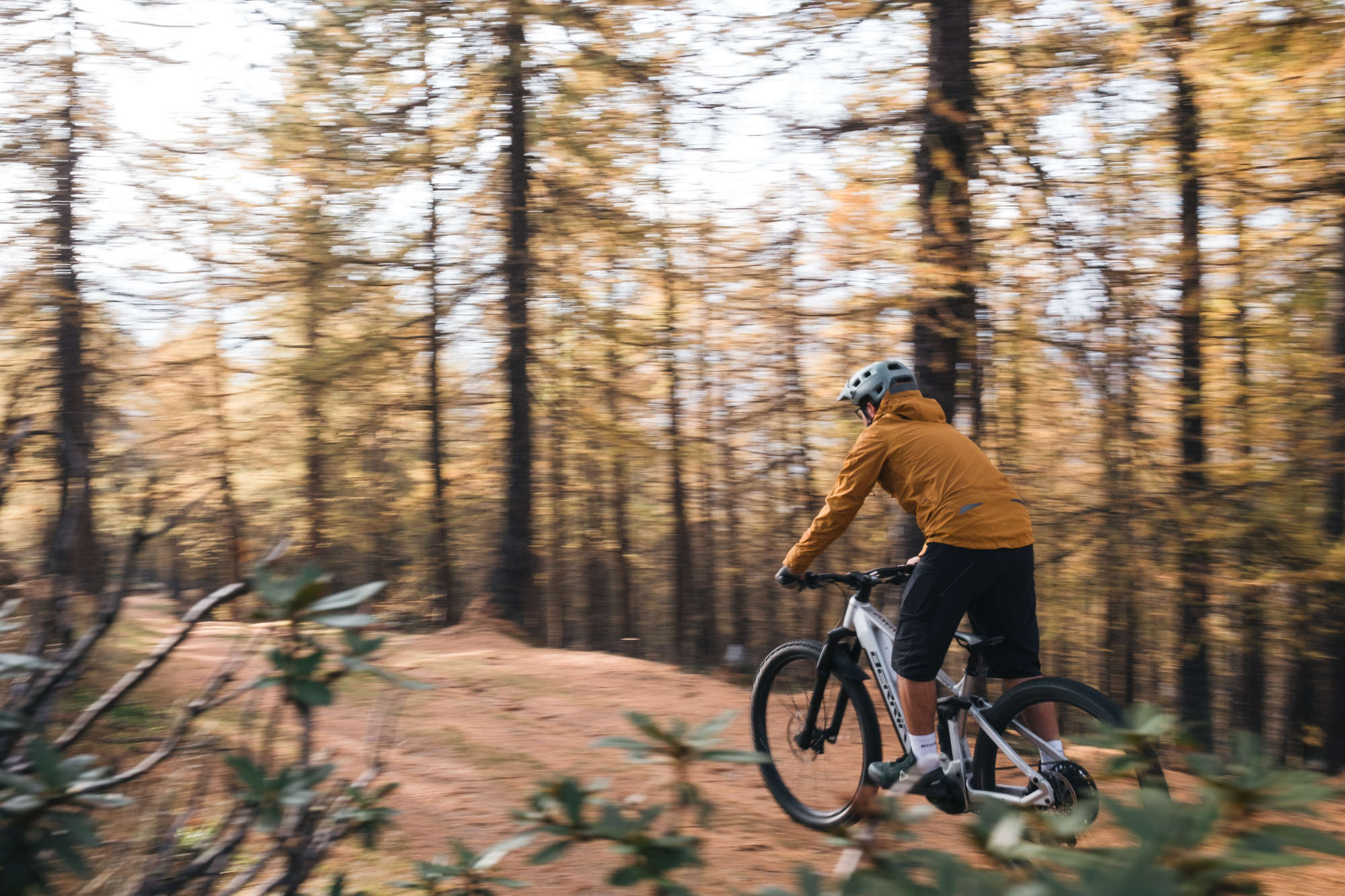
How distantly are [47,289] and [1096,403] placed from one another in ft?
37.0

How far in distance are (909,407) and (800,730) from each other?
194cm

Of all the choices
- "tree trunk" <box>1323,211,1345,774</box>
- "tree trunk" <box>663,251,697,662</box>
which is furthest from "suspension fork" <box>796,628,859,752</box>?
"tree trunk" <box>663,251,697,662</box>

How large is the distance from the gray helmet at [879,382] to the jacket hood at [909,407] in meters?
0.04

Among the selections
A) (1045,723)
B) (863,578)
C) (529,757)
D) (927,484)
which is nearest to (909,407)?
(927,484)

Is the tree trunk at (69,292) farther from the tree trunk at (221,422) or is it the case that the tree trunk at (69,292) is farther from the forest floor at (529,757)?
the forest floor at (529,757)

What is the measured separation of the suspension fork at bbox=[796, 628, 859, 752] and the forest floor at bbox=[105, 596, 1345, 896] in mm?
471

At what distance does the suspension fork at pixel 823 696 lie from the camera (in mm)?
4855

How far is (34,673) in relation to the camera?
1845mm

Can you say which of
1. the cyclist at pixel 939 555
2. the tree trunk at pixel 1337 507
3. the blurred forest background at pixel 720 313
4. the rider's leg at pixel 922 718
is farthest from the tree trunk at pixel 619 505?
the rider's leg at pixel 922 718

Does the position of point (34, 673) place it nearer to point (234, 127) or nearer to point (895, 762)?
point (895, 762)

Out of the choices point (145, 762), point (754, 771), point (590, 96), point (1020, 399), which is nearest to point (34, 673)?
point (145, 762)

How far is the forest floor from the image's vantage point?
4.07 meters

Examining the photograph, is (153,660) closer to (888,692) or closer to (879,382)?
(879,382)

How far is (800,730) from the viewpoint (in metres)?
5.09
